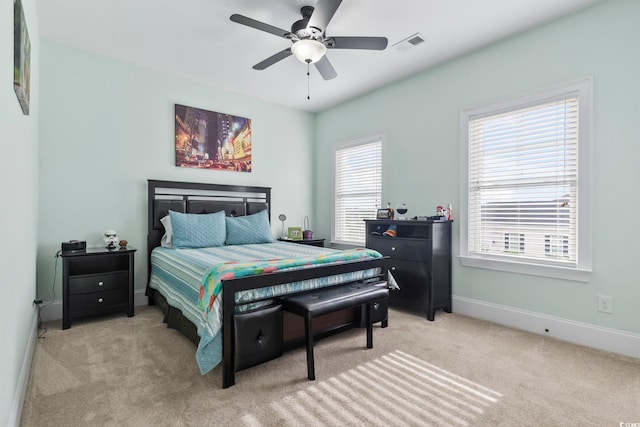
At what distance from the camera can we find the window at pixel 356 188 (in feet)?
15.0

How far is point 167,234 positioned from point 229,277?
2.01 m

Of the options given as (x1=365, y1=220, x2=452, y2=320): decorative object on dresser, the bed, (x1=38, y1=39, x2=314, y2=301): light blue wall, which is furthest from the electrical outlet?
(x1=38, y1=39, x2=314, y2=301): light blue wall

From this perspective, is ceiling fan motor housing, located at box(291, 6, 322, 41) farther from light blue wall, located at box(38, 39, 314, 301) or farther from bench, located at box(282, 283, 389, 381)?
light blue wall, located at box(38, 39, 314, 301)

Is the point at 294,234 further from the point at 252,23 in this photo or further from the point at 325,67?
the point at 252,23

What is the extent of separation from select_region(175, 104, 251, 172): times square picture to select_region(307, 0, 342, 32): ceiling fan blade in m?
2.37

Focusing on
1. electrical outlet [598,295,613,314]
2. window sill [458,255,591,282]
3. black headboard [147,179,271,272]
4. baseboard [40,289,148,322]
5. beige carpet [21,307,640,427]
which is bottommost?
beige carpet [21,307,640,427]

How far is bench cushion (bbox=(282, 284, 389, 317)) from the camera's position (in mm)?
2168

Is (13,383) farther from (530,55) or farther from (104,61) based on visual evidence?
(530,55)

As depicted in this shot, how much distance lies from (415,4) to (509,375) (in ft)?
9.46

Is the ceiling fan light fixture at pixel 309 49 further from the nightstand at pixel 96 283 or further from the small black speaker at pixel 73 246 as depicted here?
the small black speaker at pixel 73 246

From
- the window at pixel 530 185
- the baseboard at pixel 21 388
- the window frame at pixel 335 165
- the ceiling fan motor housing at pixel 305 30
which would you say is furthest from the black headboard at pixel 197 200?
the window at pixel 530 185

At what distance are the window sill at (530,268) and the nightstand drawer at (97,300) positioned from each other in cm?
359

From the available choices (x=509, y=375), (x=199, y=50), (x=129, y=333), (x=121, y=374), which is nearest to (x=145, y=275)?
(x=129, y=333)

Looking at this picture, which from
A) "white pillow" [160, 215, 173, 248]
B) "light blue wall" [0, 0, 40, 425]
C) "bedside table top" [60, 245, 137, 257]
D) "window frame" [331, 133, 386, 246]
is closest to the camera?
"light blue wall" [0, 0, 40, 425]
